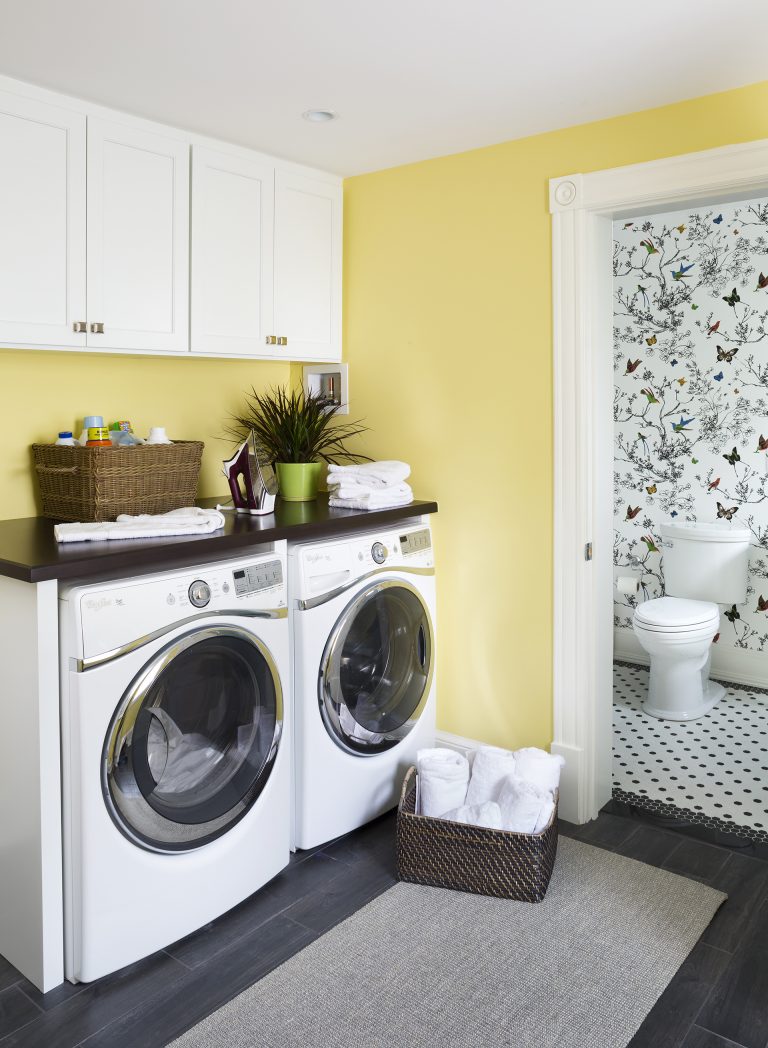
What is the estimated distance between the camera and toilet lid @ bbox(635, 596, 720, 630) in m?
3.51

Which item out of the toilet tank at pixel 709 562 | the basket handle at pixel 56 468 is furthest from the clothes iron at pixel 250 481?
the toilet tank at pixel 709 562

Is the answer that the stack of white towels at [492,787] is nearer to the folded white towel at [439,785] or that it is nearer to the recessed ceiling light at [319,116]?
the folded white towel at [439,785]

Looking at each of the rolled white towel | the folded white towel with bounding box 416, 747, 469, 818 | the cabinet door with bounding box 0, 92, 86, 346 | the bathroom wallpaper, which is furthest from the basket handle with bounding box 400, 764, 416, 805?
the bathroom wallpaper

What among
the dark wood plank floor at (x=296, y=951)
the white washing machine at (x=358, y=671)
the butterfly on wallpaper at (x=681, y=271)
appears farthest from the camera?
the butterfly on wallpaper at (x=681, y=271)

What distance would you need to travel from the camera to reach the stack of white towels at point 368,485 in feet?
9.06

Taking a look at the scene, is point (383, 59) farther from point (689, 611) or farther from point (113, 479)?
point (689, 611)

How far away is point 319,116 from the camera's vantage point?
8.19 feet

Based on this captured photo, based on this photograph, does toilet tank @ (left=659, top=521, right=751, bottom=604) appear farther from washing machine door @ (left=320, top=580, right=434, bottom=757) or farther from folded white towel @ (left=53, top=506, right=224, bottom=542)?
folded white towel @ (left=53, top=506, right=224, bottom=542)

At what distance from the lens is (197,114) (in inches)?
97.1

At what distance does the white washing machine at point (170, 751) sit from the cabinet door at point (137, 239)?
77 cm

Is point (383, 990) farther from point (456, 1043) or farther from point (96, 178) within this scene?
point (96, 178)

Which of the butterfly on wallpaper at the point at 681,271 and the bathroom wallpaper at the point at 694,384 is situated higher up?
the butterfly on wallpaper at the point at 681,271

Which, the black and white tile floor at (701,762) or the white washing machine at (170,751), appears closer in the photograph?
Answer: the white washing machine at (170,751)

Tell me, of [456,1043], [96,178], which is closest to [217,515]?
[96,178]
